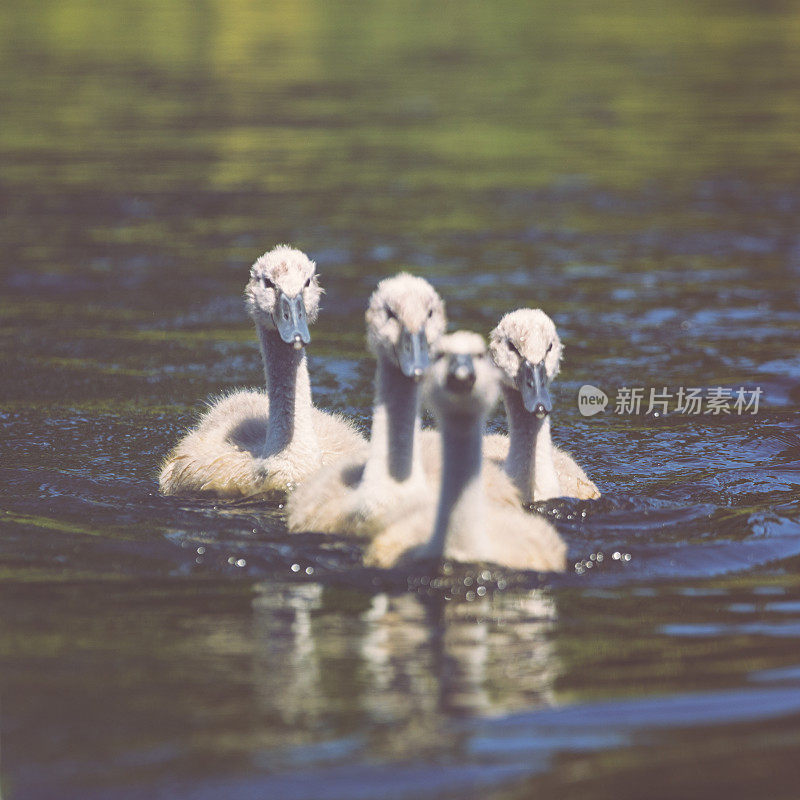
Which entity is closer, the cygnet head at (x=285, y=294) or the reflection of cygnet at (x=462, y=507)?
the reflection of cygnet at (x=462, y=507)

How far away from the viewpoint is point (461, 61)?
123 ft

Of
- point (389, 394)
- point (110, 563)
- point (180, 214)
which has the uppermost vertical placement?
point (180, 214)

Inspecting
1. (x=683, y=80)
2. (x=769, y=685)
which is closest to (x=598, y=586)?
(x=769, y=685)

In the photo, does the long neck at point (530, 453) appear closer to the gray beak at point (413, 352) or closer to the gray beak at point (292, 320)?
the gray beak at point (292, 320)

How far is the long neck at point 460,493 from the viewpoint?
25.2 feet

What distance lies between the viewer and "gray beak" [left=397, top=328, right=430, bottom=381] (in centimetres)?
816

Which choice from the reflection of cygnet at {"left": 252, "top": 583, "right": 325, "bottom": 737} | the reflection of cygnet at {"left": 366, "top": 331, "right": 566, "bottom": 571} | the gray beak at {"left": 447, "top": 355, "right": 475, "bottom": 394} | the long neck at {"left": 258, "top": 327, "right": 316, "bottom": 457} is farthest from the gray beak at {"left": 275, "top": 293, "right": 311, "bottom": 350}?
the gray beak at {"left": 447, "top": 355, "right": 475, "bottom": 394}

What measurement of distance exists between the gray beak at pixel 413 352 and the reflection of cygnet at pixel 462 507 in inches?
9.8

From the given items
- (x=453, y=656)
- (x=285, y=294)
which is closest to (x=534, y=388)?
(x=285, y=294)

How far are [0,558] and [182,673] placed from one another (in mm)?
2488

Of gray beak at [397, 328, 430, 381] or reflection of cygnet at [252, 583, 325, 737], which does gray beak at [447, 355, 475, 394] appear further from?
reflection of cygnet at [252, 583, 325, 737]

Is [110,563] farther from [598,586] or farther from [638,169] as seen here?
[638,169]

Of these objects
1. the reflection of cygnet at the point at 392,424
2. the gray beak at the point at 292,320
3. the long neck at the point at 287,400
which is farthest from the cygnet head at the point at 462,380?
the long neck at the point at 287,400

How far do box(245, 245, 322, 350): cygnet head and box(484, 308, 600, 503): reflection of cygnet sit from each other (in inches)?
52.6
